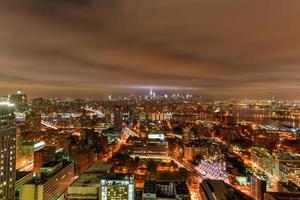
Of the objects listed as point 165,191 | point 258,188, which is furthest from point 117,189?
point 258,188

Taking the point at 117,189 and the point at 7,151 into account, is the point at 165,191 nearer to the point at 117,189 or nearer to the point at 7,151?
the point at 117,189

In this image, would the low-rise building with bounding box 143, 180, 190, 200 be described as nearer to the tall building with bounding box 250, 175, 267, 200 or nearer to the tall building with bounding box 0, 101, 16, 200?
the tall building with bounding box 250, 175, 267, 200

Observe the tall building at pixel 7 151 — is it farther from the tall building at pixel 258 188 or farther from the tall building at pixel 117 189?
the tall building at pixel 258 188

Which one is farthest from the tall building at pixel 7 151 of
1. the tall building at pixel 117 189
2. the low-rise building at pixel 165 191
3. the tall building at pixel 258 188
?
the tall building at pixel 258 188

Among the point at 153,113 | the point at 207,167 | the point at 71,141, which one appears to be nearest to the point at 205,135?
the point at 207,167

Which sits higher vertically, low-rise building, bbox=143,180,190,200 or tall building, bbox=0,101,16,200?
tall building, bbox=0,101,16,200

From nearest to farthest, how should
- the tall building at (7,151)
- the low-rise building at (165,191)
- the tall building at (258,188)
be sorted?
the tall building at (7,151), the low-rise building at (165,191), the tall building at (258,188)

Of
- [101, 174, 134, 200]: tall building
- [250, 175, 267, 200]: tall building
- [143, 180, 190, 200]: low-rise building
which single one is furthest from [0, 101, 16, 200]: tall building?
[250, 175, 267, 200]: tall building

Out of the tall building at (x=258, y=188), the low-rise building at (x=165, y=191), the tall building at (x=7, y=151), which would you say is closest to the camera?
the tall building at (x=7, y=151)
